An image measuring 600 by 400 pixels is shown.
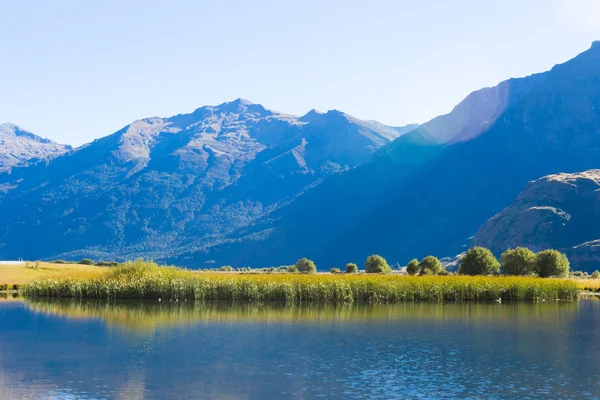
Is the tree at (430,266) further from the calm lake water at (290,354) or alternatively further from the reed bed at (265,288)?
the calm lake water at (290,354)

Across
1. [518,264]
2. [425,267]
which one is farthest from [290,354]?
[425,267]

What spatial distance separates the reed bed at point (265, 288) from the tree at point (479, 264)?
20.5 meters

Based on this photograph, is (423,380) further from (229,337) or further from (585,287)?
(585,287)

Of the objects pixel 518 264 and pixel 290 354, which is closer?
pixel 290 354

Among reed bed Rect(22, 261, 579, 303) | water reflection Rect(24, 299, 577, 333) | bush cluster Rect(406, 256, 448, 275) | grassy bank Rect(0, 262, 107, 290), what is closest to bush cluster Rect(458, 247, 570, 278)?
bush cluster Rect(406, 256, 448, 275)

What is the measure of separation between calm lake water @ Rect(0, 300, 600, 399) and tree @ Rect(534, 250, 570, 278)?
39475 millimetres

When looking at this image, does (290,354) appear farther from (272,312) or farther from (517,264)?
(517,264)

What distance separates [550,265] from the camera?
101688mm

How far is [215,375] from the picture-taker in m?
33.8

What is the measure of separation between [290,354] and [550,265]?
7138cm

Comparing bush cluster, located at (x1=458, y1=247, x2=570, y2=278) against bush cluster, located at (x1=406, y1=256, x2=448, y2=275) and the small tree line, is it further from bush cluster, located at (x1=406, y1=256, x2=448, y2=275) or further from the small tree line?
bush cluster, located at (x1=406, y1=256, x2=448, y2=275)

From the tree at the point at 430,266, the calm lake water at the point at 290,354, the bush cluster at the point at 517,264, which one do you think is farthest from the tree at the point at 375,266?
the calm lake water at the point at 290,354

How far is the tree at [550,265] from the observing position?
10144 cm

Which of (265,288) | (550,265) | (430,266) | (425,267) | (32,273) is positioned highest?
(550,265)
